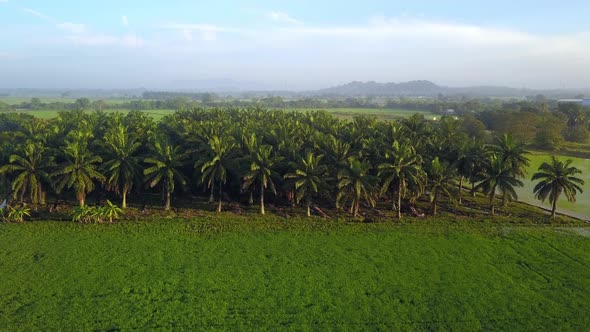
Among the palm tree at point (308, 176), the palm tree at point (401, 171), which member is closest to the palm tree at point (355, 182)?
the palm tree at point (401, 171)

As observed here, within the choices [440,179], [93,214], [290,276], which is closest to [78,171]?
[93,214]

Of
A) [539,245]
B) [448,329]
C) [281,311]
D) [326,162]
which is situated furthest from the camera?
[326,162]

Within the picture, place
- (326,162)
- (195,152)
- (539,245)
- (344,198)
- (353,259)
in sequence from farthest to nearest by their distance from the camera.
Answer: (195,152)
(326,162)
(344,198)
(539,245)
(353,259)

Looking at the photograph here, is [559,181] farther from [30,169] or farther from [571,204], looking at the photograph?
[30,169]

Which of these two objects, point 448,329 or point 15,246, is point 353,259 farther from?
point 15,246

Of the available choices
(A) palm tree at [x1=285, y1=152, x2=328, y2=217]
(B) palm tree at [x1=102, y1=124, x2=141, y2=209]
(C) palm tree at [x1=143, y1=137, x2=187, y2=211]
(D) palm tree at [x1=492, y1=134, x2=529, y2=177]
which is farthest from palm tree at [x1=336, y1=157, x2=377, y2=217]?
(B) palm tree at [x1=102, y1=124, x2=141, y2=209]

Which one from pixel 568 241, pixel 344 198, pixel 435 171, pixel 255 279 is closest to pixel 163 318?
pixel 255 279
